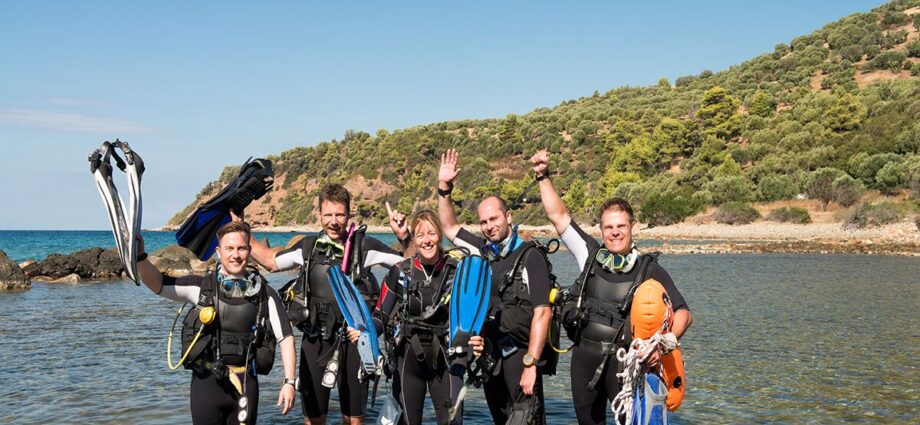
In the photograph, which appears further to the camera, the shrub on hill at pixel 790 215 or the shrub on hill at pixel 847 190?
the shrub on hill at pixel 790 215

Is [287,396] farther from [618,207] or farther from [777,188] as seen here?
[777,188]

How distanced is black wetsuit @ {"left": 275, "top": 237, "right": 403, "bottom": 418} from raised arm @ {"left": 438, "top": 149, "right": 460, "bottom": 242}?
2.43 ft

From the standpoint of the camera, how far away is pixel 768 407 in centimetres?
895

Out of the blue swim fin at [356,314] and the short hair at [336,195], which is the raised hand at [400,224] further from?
the blue swim fin at [356,314]

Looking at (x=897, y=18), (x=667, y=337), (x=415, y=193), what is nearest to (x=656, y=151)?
(x=415, y=193)

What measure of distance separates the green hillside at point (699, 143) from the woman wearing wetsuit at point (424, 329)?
4886 cm

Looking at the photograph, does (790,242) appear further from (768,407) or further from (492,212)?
(492,212)

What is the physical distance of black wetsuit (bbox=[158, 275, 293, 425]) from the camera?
5.05 meters

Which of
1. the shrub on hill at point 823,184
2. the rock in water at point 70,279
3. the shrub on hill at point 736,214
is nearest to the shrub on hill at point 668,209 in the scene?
the shrub on hill at point 736,214

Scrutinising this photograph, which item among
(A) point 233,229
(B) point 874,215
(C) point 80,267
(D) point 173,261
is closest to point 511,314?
(A) point 233,229

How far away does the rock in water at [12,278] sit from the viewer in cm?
2511

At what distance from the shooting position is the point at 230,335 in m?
5.10

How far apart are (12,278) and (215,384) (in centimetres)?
2425

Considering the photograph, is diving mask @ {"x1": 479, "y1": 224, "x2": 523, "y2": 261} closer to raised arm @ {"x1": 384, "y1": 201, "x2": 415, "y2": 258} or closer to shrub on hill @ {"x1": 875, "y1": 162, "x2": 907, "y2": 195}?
raised arm @ {"x1": 384, "y1": 201, "x2": 415, "y2": 258}
